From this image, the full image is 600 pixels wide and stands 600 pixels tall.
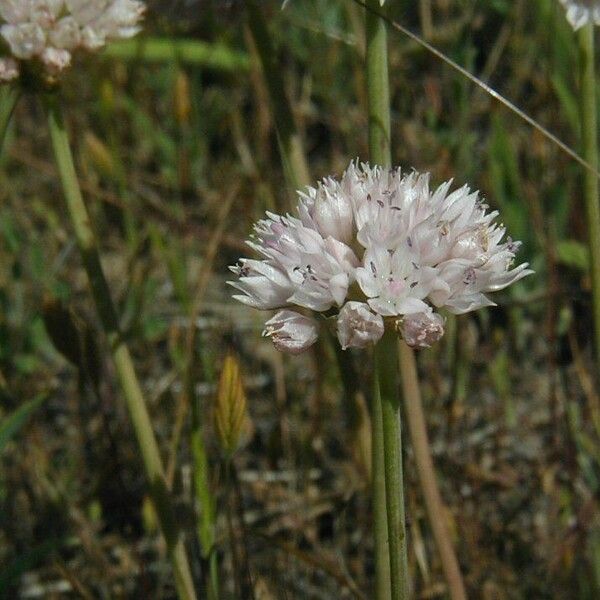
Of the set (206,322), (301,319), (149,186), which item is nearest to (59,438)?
(206,322)

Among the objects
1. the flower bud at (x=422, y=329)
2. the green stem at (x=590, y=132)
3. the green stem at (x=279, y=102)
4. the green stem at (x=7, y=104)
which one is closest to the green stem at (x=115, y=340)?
the green stem at (x=7, y=104)

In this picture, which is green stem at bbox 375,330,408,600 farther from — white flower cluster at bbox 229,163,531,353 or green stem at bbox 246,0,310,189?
green stem at bbox 246,0,310,189

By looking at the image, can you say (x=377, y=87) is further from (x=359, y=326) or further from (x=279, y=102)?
(x=359, y=326)

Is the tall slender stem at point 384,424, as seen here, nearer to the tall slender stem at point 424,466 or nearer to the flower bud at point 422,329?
the flower bud at point 422,329

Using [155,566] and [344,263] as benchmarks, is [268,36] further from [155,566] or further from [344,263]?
[155,566]

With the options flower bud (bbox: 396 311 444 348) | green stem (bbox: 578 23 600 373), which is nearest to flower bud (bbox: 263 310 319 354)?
flower bud (bbox: 396 311 444 348)

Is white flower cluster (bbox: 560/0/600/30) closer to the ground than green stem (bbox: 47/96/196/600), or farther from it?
farther from it
